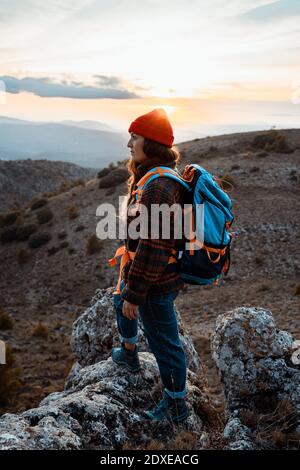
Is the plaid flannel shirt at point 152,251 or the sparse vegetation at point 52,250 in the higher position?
the plaid flannel shirt at point 152,251

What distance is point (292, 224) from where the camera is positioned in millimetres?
22141

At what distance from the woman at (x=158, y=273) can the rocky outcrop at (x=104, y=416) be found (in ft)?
0.74

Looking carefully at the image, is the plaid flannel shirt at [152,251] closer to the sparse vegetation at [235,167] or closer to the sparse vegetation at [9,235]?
the sparse vegetation at [9,235]

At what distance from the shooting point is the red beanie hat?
3.57m

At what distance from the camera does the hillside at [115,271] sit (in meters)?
13.5

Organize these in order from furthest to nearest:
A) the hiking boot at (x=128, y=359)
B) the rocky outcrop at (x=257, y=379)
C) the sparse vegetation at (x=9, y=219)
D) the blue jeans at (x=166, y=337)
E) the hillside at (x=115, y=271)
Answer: the sparse vegetation at (x=9, y=219)
the hillside at (x=115, y=271)
the hiking boot at (x=128, y=359)
the rocky outcrop at (x=257, y=379)
the blue jeans at (x=166, y=337)

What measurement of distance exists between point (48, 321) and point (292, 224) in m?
13.6

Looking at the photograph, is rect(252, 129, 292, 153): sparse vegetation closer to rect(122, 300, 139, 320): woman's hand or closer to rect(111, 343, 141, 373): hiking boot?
rect(111, 343, 141, 373): hiking boot

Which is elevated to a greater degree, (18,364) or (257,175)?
(257,175)

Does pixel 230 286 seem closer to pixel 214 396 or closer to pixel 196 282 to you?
pixel 214 396

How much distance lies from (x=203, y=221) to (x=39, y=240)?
22.9m

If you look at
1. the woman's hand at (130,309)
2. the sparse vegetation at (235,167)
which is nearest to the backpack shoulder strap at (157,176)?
the woman's hand at (130,309)

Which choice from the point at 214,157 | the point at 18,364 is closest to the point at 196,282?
the point at 18,364

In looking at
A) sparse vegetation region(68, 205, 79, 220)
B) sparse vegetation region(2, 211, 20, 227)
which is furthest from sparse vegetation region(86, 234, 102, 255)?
sparse vegetation region(2, 211, 20, 227)
